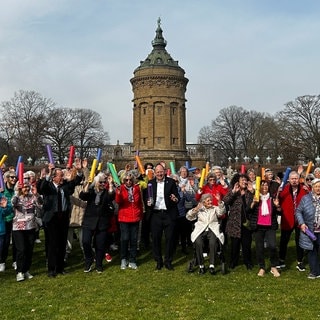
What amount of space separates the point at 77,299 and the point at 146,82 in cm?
4664

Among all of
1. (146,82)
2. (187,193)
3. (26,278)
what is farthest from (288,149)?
(26,278)

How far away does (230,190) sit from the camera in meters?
8.78

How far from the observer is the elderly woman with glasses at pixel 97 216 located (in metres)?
8.60

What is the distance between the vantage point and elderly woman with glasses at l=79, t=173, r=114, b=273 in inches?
339

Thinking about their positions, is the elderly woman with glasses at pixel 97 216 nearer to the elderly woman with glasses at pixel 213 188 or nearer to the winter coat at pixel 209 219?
the winter coat at pixel 209 219

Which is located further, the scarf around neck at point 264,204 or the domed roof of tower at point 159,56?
the domed roof of tower at point 159,56

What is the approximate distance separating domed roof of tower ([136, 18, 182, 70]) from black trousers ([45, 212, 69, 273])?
149ft

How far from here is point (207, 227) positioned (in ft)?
28.2

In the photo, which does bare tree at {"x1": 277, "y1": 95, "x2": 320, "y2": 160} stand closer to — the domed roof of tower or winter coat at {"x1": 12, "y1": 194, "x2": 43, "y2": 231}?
the domed roof of tower

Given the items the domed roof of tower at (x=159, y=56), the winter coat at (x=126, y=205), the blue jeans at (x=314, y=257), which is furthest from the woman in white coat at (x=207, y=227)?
the domed roof of tower at (x=159, y=56)

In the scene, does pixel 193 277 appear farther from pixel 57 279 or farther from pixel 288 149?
pixel 288 149

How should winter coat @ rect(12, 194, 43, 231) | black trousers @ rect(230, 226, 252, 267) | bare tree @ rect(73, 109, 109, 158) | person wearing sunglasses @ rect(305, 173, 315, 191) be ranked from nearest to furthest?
winter coat @ rect(12, 194, 43, 231) < black trousers @ rect(230, 226, 252, 267) < person wearing sunglasses @ rect(305, 173, 315, 191) < bare tree @ rect(73, 109, 109, 158)

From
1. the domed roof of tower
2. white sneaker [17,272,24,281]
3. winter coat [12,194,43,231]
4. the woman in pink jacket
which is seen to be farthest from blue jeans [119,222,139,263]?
the domed roof of tower

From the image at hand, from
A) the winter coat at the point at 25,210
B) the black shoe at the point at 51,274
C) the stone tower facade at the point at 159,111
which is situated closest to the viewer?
the winter coat at the point at 25,210
